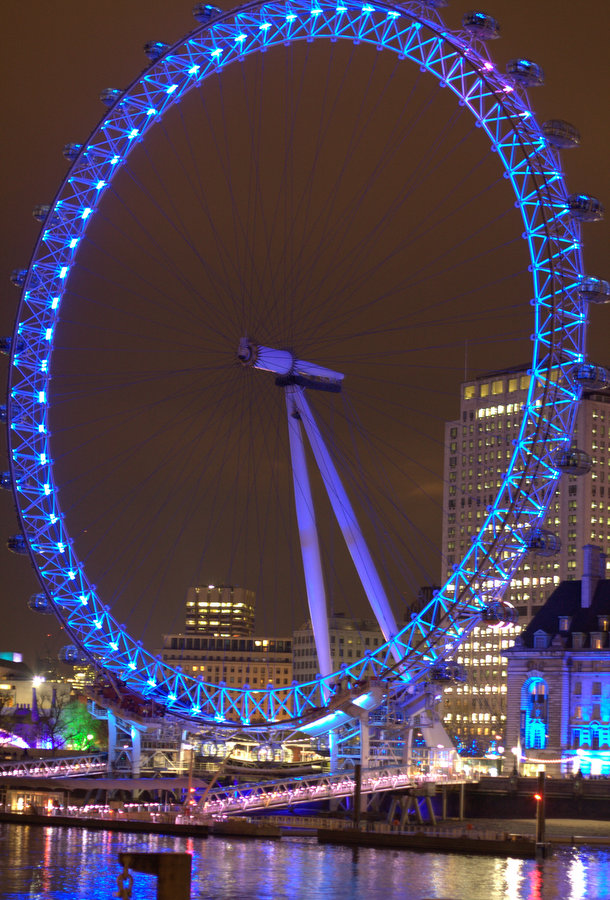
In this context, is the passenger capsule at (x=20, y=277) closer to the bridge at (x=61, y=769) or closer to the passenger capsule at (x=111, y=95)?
the passenger capsule at (x=111, y=95)

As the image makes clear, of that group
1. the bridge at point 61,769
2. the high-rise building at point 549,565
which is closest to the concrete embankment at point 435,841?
the bridge at point 61,769

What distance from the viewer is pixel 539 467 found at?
72.1m

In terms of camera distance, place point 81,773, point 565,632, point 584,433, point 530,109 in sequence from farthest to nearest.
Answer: point 584,433
point 565,632
point 81,773
point 530,109

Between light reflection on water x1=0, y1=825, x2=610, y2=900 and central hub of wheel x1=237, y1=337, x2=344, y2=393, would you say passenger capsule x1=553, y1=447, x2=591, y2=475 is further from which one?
light reflection on water x1=0, y1=825, x2=610, y2=900

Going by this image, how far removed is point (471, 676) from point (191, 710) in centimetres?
11534

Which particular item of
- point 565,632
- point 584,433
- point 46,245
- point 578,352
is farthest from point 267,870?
point 584,433

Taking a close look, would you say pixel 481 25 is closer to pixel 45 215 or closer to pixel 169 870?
pixel 45 215

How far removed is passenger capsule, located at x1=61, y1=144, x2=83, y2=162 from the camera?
243 ft

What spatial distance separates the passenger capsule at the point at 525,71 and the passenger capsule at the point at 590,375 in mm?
12883

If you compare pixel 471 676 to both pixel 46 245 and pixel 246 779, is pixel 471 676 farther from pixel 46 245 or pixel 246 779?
pixel 46 245

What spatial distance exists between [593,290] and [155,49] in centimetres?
2293

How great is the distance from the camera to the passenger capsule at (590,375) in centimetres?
6981

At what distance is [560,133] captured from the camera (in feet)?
225

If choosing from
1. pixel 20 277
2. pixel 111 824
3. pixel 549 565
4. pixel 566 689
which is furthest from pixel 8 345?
pixel 549 565
